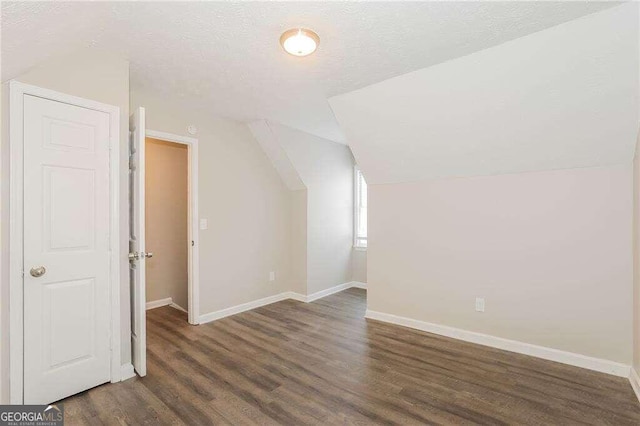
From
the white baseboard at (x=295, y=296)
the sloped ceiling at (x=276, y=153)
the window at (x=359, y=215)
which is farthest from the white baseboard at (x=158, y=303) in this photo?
the window at (x=359, y=215)

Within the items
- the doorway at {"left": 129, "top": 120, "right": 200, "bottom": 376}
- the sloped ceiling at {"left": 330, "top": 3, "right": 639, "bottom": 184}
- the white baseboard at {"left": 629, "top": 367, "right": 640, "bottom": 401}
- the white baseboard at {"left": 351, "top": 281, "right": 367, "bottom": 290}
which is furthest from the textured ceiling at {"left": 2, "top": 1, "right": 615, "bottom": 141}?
A: the white baseboard at {"left": 351, "top": 281, "right": 367, "bottom": 290}

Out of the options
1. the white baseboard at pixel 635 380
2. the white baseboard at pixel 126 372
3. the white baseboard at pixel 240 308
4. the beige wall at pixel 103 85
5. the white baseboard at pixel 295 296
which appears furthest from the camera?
the white baseboard at pixel 295 296

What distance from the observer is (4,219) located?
183 cm

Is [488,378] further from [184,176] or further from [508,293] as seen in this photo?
[184,176]

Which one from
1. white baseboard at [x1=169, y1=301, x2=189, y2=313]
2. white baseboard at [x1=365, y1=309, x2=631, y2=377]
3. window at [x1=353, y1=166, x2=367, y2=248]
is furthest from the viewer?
window at [x1=353, y1=166, x2=367, y2=248]

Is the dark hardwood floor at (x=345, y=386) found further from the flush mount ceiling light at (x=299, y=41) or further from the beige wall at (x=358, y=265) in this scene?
the flush mount ceiling light at (x=299, y=41)

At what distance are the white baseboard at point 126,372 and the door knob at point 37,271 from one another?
0.91m

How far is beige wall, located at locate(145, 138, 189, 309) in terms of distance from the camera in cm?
417

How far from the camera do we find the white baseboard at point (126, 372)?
230 cm

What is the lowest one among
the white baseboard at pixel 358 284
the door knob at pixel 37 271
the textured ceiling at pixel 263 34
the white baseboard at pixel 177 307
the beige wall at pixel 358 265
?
the white baseboard at pixel 177 307

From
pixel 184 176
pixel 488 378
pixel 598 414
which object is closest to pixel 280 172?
pixel 184 176

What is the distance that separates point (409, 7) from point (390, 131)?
135 centimetres

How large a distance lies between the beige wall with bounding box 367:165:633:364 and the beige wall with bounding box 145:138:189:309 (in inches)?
105

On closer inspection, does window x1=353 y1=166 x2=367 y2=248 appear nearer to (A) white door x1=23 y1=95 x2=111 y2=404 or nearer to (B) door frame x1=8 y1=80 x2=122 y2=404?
(A) white door x1=23 y1=95 x2=111 y2=404
